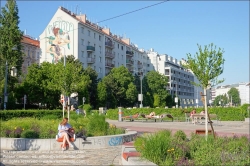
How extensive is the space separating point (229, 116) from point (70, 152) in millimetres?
27880

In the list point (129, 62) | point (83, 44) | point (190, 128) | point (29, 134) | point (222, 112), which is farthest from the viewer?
point (129, 62)

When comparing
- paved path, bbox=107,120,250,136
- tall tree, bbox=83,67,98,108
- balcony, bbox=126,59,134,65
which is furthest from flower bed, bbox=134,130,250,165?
balcony, bbox=126,59,134,65

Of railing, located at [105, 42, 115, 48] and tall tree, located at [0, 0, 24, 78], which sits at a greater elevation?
railing, located at [105, 42, 115, 48]

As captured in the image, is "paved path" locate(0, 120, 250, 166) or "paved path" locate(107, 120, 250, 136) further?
"paved path" locate(107, 120, 250, 136)

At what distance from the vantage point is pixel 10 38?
141ft

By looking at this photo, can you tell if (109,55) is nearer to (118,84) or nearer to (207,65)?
(118,84)

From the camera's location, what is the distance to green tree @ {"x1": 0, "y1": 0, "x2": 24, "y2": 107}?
139 feet

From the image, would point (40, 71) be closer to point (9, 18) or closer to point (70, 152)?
point (9, 18)

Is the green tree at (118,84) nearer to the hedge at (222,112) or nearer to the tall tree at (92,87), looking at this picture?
the tall tree at (92,87)

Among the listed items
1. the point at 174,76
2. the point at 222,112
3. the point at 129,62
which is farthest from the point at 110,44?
the point at 174,76

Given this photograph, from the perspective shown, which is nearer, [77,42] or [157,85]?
[77,42]

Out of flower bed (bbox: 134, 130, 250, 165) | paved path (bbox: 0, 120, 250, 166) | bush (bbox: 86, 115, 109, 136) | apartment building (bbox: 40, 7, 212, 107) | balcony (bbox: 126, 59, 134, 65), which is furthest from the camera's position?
balcony (bbox: 126, 59, 134, 65)

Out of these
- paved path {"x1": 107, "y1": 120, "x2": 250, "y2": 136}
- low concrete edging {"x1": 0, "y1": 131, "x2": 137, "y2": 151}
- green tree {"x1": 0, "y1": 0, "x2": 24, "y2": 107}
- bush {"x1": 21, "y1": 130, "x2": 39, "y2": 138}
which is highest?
green tree {"x1": 0, "y1": 0, "x2": 24, "y2": 107}

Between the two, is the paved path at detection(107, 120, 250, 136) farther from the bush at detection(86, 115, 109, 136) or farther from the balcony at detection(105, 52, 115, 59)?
the balcony at detection(105, 52, 115, 59)
